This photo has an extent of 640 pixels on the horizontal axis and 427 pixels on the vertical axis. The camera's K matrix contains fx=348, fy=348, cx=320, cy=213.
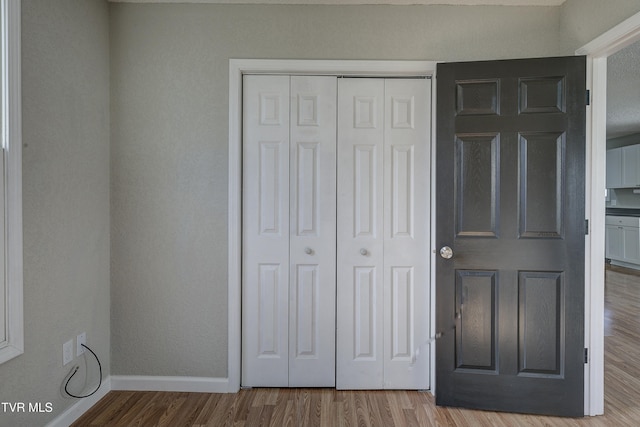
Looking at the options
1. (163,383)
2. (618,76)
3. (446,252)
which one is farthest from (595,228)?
(163,383)

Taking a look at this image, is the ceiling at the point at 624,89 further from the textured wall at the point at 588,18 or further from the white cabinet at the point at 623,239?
the white cabinet at the point at 623,239

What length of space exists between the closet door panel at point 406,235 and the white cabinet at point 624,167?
6977 mm

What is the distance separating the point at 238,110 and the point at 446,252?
1577 millimetres

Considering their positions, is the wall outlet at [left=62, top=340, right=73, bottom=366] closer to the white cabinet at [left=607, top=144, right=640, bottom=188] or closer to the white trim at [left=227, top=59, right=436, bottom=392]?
the white trim at [left=227, top=59, right=436, bottom=392]

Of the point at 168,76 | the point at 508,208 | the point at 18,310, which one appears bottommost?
the point at 18,310

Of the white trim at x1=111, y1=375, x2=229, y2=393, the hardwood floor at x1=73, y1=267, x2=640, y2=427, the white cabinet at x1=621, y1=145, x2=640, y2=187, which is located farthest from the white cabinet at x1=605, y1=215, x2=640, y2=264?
the white trim at x1=111, y1=375, x2=229, y2=393

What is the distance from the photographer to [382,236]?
2305mm

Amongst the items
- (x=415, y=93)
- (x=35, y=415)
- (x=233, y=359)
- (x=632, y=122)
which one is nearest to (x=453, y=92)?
(x=415, y=93)

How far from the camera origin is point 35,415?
172 cm

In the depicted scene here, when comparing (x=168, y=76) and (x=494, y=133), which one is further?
(x=168, y=76)

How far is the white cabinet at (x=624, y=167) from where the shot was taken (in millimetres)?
6746

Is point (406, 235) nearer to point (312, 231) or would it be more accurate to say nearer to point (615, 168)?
point (312, 231)

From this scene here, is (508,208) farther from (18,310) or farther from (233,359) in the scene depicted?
(18,310)

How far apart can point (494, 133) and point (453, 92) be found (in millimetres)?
341
